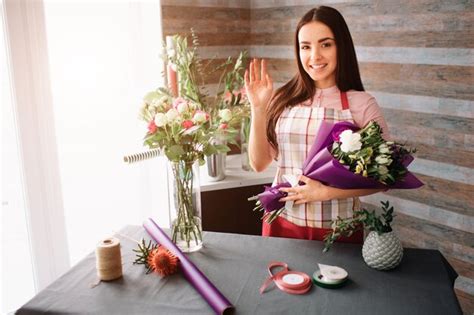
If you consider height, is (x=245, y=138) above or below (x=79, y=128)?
below

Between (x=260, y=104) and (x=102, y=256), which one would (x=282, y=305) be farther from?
(x=260, y=104)

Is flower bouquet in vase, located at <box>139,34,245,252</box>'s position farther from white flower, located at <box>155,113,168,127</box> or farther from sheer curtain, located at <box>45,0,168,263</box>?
sheer curtain, located at <box>45,0,168,263</box>

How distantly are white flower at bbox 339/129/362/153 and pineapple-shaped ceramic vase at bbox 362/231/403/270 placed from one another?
0.28 m

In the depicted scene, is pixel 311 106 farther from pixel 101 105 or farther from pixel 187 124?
pixel 101 105

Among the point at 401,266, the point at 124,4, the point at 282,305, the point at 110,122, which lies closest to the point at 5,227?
the point at 110,122

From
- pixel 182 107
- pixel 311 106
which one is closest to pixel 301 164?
pixel 311 106

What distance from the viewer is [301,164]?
6.29ft

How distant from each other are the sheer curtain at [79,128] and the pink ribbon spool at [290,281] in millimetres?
1481

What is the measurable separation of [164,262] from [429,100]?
159 cm

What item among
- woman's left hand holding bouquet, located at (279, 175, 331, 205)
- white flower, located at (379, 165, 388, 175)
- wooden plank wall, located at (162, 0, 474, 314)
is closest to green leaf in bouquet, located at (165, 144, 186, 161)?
woman's left hand holding bouquet, located at (279, 175, 331, 205)

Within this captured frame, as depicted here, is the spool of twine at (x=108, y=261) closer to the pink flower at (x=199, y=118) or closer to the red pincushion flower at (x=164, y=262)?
the red pincushion flower at (x=164, y=262)

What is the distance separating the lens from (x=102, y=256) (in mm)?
1504

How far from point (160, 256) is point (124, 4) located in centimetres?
178

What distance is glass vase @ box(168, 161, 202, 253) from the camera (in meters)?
1.65
